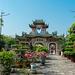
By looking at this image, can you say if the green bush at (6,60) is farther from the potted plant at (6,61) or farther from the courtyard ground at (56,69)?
the courtyard ground at (56,69)

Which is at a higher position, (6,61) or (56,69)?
(6,61)

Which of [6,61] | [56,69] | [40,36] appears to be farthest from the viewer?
[40,36]

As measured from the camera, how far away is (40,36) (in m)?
28.8

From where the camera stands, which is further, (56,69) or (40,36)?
(40,36)

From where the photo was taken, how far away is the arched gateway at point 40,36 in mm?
28859

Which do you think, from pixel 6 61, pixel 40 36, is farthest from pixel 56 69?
pixel 40 36

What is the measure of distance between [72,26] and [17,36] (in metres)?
17.7

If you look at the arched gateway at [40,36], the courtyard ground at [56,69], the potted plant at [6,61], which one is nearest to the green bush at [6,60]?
the potted plant at [6,61]

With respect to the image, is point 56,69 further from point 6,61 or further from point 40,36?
point 40,36

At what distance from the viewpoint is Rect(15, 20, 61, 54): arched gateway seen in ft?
94.7

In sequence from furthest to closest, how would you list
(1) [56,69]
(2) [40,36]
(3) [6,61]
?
(2) [40,36], (1) [56,69], (3) [6,61]

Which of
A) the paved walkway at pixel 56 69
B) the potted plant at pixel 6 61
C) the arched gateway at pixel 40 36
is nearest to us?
the potted plant at pixel 6 61

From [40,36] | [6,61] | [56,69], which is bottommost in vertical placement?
[56,69]

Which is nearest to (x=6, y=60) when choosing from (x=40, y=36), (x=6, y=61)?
(x=6, y=61)
